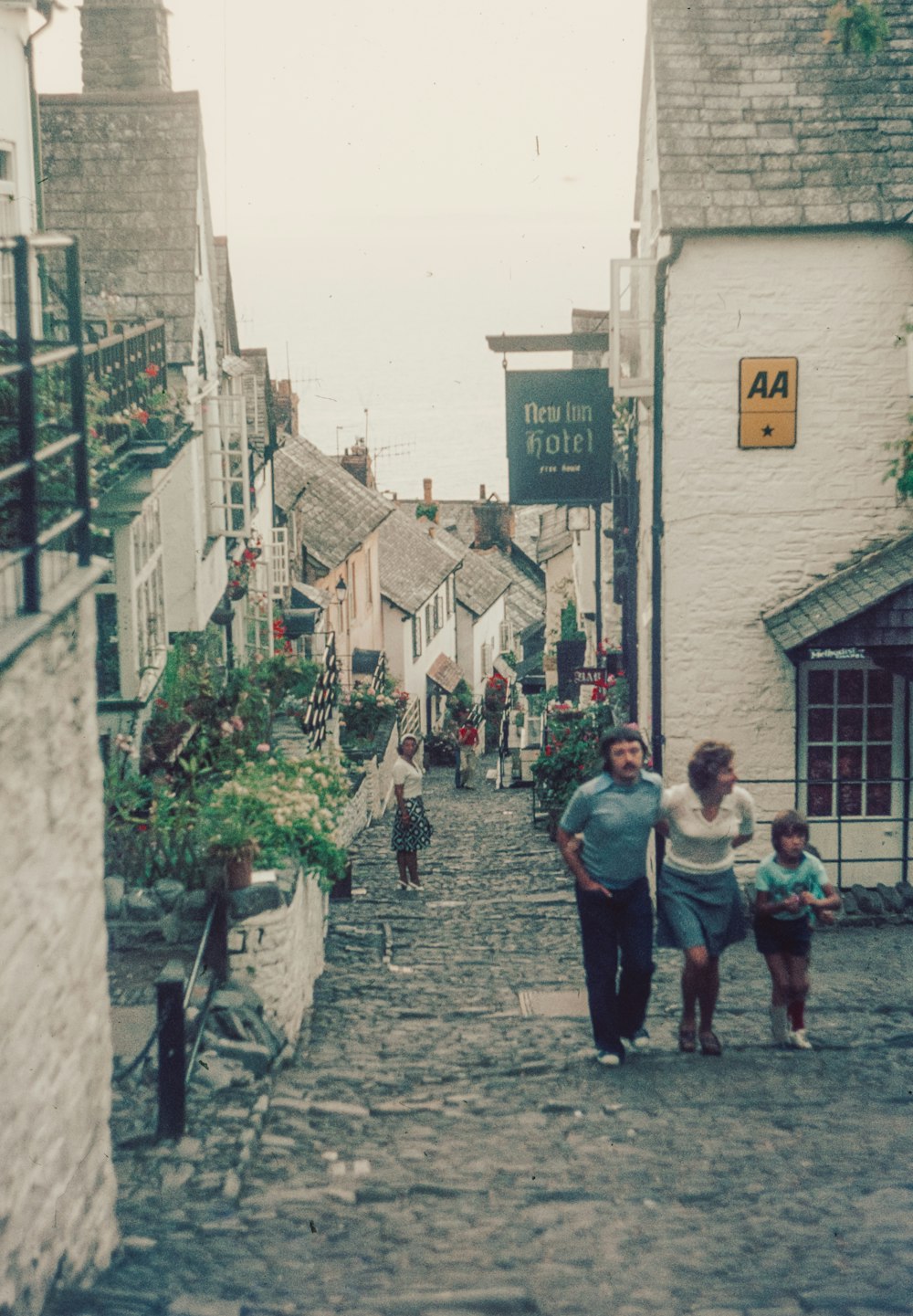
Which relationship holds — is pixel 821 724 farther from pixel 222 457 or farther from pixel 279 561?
pixel 279 561

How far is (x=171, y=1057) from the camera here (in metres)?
6.73

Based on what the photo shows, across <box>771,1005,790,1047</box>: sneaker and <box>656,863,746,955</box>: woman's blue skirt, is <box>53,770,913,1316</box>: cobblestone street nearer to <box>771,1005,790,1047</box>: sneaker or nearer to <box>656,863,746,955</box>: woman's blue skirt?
<box>771,1005,790,1047</box>: sneaker

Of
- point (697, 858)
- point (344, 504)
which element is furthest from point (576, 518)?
point (697, 858)

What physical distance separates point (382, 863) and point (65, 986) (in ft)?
44.9

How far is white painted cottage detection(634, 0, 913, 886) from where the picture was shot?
14.0 m

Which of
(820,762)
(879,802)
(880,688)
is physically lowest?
(879,802)

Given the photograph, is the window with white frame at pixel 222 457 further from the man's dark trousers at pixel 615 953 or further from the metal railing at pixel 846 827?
the man's dark trousers at pixel 615 953

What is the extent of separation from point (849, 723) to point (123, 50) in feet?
41.0

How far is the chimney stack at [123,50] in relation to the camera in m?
19.5

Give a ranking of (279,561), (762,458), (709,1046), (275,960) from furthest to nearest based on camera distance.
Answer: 1. (279,561)
2. (762,458)
3. (275,960)
4. (709,1046)

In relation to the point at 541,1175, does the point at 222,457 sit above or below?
above

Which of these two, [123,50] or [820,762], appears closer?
[820,762]

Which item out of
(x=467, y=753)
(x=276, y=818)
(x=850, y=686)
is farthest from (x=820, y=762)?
(x=467, y=753)

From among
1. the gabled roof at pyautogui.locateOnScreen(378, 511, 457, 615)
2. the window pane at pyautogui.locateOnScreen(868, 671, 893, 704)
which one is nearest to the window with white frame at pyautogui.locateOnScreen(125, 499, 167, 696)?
the window pane at pyautogui.locateOnScreen(868, 671, 893, 704)
